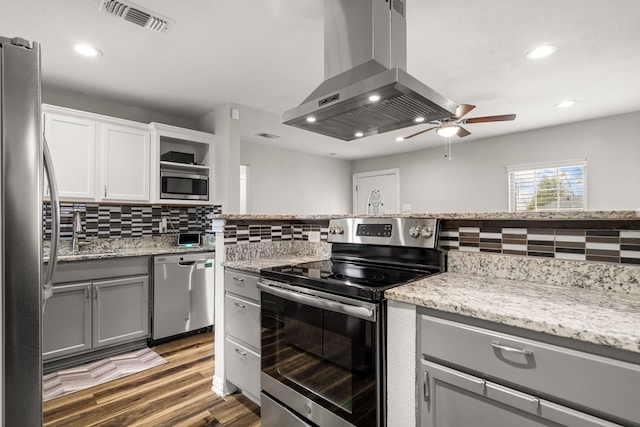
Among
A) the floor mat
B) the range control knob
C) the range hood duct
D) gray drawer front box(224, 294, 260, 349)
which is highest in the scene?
the range hood duct

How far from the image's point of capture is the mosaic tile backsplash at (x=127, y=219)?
10.1 feet

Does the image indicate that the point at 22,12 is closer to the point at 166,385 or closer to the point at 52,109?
the point at 52,109

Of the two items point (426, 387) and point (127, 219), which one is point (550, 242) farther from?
point (127, 219)

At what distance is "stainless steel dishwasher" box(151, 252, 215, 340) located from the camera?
9.80 ft

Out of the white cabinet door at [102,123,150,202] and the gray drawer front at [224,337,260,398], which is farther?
the white cabinet door at [102,123,150,202]

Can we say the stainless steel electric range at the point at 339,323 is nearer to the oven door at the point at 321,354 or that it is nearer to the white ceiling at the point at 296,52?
the oven door at the point at 321,354

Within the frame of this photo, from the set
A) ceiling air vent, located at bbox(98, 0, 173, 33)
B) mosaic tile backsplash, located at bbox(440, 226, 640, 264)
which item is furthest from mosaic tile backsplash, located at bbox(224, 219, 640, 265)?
ceiling air vent, located at bbox(98, 0, 173, 33)

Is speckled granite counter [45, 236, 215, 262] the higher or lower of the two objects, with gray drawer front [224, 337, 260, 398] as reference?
higher

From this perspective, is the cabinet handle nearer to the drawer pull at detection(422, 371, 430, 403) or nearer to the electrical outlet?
the drawer pull at detection(422, 371, 430, 403)

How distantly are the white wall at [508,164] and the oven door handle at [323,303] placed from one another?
13.6 feet

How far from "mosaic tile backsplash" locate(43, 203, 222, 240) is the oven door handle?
7.16 ft

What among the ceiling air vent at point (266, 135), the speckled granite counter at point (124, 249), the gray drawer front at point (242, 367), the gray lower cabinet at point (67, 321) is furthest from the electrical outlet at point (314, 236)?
the ceiling air vent at point (266, 135)

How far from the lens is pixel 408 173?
19.4 feet

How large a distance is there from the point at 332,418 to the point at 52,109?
125 inches
